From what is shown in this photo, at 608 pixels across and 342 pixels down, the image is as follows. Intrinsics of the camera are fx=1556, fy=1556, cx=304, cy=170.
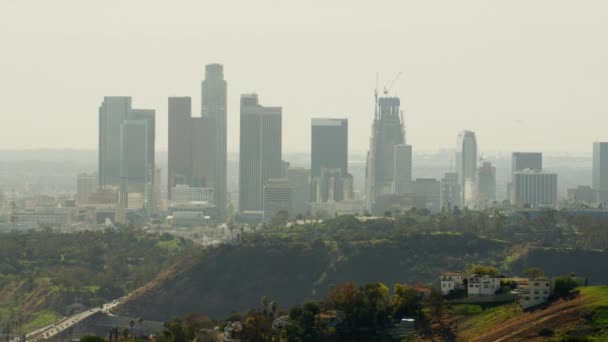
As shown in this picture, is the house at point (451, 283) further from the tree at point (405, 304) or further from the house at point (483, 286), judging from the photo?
the tree at point (405, 304)

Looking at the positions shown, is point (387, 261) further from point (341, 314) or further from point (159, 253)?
point (341, 314)

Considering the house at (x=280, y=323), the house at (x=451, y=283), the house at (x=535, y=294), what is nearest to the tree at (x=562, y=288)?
the house at (x=535, y=294)

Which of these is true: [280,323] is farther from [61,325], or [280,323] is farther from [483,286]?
[61,325]

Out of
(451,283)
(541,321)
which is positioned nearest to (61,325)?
(451,283)

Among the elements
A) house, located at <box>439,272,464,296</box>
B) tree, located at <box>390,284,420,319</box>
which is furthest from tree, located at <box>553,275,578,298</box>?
house, located at <box>439,272,464,296</box>

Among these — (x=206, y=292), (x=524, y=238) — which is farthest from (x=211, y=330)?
(x=524, y=238)

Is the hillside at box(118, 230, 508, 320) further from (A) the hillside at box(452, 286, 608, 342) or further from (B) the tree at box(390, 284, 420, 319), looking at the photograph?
(A) the hillside at box(452, 286, 608, 342)
